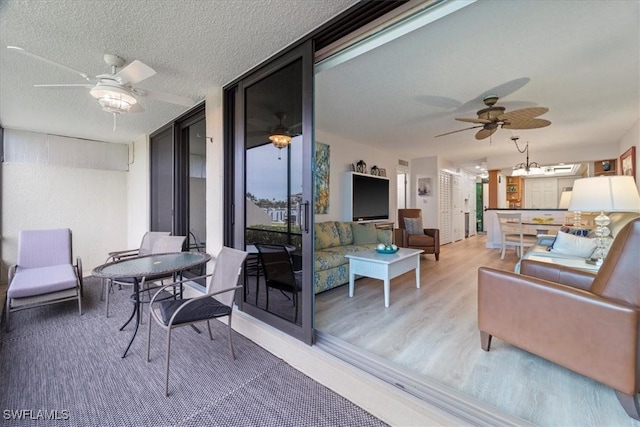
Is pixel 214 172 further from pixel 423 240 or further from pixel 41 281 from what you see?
pixel 423 240

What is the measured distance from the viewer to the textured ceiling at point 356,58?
5.91ft

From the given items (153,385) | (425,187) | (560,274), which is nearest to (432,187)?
(425,187)

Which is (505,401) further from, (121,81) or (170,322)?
(121,81)

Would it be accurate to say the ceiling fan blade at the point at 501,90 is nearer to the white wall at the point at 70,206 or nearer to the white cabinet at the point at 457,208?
the white cabinet at the point at 457,208

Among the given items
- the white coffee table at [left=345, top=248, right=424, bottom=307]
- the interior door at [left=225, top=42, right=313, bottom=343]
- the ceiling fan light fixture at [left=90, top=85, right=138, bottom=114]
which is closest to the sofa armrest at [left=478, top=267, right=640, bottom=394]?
the white coffee table at [left=345, top=248, right=424, bottom=307]

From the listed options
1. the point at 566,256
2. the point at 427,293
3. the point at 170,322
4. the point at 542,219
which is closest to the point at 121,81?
the point at 170,322

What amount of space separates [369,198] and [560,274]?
373 cm

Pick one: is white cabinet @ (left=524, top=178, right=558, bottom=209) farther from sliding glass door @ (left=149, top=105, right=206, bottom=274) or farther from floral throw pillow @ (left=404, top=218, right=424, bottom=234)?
sliding glass door @ (left=149, top=105, right=206, bottom=274)

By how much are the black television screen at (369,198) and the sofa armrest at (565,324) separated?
3408mm

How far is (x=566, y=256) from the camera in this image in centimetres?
303

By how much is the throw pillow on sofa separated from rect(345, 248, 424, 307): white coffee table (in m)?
1.64

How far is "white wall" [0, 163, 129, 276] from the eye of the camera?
4391 millimetres

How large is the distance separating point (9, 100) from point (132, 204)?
248 cm

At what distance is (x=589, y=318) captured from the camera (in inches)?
59.0
